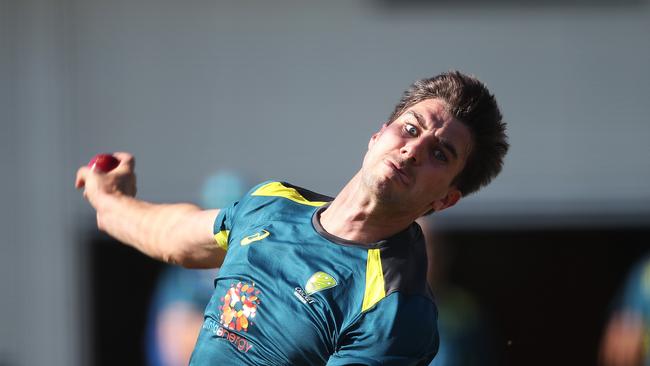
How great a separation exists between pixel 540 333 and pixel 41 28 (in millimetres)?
3901

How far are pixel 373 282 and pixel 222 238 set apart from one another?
0.60 m

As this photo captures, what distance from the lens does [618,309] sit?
7387 mm

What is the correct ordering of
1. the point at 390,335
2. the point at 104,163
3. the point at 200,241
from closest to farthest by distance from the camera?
the point at 390,335, the point at 200,241, the point at 104,163

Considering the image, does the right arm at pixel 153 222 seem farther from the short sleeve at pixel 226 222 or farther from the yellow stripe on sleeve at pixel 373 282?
the yellow stripe on sleeve at pixel 373 282

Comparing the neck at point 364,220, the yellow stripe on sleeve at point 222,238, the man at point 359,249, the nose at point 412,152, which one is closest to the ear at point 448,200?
the man at point 359,249

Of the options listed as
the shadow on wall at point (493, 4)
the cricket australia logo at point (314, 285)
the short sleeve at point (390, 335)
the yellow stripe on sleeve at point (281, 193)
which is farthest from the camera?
the shadow on wall at point (493, 4)

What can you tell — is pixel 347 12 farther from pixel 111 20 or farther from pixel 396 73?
pixel 111 20

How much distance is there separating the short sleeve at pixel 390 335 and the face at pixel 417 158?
0.31 metres

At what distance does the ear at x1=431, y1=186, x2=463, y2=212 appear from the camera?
344 centimetres

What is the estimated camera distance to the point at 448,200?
348 cm

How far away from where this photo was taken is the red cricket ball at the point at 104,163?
12.6 feet

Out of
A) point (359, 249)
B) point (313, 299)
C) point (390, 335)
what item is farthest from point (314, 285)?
point (390, 335)

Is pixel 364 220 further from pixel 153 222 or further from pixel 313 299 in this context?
pixel 153 222

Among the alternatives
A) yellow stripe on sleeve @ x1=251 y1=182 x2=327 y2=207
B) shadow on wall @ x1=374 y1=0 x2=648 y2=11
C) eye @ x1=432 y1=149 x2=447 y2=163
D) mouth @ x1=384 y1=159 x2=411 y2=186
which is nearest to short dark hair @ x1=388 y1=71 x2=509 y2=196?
eye @ x1=432 y1=149 x2=447 y2=163
